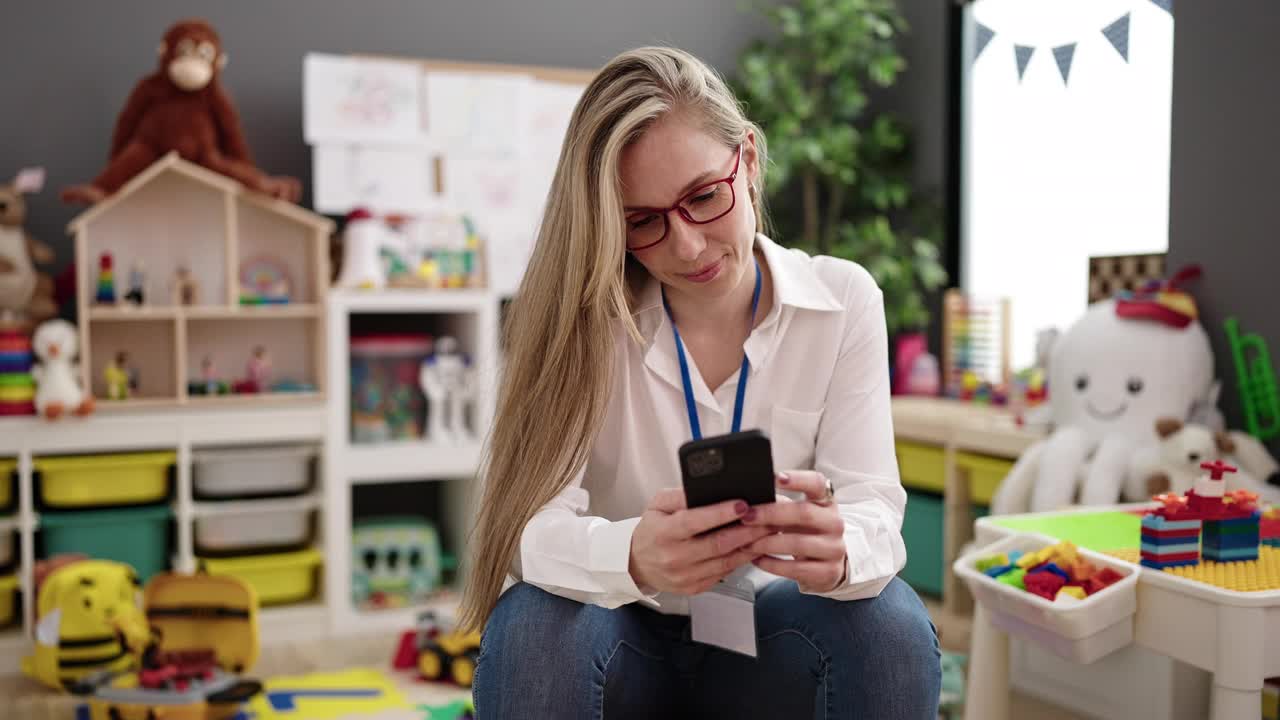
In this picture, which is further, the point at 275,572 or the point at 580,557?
the point at 275,572

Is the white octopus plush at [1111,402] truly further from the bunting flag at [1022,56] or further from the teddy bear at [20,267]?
the teddy bear at [20,267]

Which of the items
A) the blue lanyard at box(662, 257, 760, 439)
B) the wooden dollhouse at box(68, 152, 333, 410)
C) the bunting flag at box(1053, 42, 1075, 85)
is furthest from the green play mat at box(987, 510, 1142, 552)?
the wooden dollhouse at box(68, 152, 333, 410)

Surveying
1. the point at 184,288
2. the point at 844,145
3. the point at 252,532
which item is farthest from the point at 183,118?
the point at 844,145

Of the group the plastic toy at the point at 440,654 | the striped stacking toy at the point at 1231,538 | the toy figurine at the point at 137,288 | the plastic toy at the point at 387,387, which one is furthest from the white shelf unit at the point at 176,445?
the striped stacking toy at the point at 1231,538

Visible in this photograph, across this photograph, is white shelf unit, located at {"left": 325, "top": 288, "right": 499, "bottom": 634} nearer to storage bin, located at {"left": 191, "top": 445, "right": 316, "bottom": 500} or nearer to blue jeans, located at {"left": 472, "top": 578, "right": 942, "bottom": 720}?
storage bin, located at {"left": 191, "top": 445, "right": 316, "bottom": 500}

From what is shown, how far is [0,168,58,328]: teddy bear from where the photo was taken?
2562 millimetres

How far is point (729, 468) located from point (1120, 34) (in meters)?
1.50

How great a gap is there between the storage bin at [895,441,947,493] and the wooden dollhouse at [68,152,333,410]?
1.50 m

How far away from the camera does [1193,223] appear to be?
2.22m

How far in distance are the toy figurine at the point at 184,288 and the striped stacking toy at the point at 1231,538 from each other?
7.49ft

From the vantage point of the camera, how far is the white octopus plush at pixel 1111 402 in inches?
82.7

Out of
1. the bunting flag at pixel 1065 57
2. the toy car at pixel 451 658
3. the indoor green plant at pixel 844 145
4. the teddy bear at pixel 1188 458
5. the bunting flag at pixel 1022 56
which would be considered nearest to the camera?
the teddy bear at pixel 1188 458

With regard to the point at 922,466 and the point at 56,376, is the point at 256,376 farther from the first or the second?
the point at 922,466

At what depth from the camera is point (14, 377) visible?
Answer: 249cm
